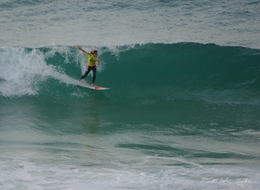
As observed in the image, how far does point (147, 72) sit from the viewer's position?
586 inches

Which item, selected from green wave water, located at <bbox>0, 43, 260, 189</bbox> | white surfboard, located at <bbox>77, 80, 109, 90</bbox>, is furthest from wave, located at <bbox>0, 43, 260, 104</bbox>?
white surfboard, located at <bbox>77, 80, 109, 90</bbox>

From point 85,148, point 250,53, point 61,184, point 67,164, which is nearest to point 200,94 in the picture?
point 250,53

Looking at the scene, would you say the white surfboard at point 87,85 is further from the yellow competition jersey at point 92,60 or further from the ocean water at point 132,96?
the yellow competition jersey at point 92,60

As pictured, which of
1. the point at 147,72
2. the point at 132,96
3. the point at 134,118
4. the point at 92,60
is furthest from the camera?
the point at 147,72

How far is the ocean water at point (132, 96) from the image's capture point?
807cm

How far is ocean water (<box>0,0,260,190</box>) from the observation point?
8.07 meters

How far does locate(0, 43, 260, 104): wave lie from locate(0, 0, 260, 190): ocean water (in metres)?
0.03

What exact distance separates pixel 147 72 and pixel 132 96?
1.57 metres

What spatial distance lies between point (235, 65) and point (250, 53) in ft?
2.88

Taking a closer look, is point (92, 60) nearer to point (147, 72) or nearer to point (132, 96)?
point (132, 96)

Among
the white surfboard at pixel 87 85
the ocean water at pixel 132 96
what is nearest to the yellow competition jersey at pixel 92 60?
the white surfboard at pixel 87 85

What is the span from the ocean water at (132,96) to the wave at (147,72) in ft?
0.11

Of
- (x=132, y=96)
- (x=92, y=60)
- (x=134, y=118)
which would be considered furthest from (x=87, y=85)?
(x=134, y=118)

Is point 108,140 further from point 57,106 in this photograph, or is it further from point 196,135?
point 57,106
